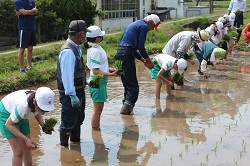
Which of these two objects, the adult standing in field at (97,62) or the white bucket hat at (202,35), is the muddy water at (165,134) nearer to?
the adult standing in field at (97,62)

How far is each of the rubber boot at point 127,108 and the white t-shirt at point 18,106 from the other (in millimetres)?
3056

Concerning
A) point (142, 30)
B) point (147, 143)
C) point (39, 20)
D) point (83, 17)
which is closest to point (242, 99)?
point (142, 30)

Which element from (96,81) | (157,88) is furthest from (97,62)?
(157,88)

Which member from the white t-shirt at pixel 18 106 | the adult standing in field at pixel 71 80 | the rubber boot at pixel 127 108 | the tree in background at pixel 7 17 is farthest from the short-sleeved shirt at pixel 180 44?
the tree in background at pixel 7 17

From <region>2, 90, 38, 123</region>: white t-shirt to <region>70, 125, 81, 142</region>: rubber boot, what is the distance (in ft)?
→ 4.52

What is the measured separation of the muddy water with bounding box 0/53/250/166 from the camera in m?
6.31

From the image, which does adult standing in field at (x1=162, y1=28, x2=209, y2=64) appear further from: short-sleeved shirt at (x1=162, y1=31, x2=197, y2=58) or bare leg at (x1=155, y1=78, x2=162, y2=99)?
bare leg at (x1=155, y1=78, x2=162, y2=99)

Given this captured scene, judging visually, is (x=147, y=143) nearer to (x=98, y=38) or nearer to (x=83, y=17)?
(x=98, y=38)

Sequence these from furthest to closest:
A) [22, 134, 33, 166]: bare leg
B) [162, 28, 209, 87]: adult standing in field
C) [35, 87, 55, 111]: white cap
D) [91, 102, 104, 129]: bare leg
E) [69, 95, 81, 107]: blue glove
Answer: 1. [162, 28, 209, 87]: adult standing in field
2. [91, 102, 104, 129]: bare leg
3. [69, 95, 81, 107]: blue glove
4. [22, 134, 33, 166]: bare leg
5. [35, 87, 55, 111]: white cap

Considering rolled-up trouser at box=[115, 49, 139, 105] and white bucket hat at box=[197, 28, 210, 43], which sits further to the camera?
white bucket hat at box=[197, 28, 210, 43]

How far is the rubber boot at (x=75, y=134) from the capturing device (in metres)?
6.83

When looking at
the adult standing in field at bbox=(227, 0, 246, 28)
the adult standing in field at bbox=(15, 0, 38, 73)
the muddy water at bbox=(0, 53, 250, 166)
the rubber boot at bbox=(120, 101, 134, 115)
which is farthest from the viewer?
the adult standing in field at bbox=(227, 0, 246, 28)

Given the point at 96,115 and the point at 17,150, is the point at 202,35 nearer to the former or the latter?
the point at 96,115

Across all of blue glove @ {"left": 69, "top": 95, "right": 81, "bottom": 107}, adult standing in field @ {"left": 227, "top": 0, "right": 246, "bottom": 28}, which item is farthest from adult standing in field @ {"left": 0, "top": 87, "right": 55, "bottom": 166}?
adult standing in field @ {"left": 227, "top": 0, "right": 246, "bottom": 28}
